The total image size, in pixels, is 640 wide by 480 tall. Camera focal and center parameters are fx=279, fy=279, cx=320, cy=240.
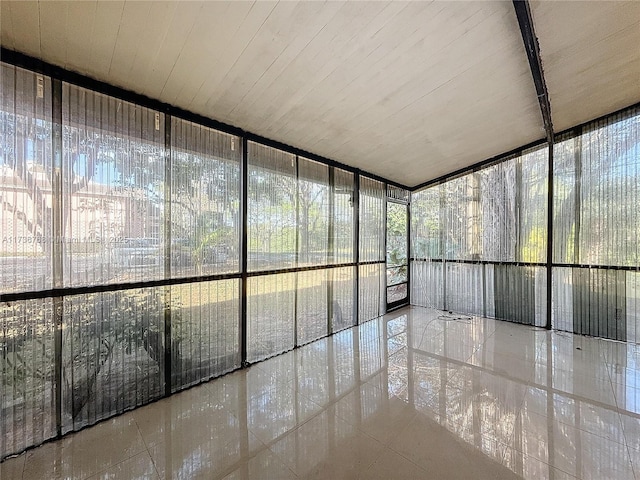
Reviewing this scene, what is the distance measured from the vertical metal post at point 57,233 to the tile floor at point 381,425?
0.42m

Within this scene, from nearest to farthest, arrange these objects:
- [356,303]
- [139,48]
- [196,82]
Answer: [139,48] → [196,82] → [356,303]

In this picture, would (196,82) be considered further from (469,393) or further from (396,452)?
(469,393)

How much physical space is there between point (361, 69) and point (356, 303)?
362cm

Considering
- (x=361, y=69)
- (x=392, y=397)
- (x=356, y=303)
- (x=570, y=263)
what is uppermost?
(x=361, y=69)

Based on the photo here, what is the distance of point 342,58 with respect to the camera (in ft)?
7.14

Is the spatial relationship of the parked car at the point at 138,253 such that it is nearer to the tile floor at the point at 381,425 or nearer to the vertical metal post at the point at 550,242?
the tile floor at the point at 381,425

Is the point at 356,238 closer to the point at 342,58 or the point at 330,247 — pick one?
the point at 330,247

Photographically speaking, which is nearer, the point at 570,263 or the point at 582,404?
the point at 582,404

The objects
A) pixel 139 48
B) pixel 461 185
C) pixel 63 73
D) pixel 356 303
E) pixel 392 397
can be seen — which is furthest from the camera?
pixel 461 185

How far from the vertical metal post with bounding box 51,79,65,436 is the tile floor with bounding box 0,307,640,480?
42 centimetres

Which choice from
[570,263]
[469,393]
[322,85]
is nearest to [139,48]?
[322,85]

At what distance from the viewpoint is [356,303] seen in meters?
4.89

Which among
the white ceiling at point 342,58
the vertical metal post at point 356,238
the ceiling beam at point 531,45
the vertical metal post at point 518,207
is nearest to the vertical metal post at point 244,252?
the white ceiling at point 342,58

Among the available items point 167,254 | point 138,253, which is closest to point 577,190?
point 167,254
